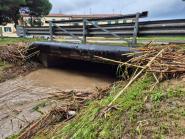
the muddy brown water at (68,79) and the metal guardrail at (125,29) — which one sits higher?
the metal guardrail at (125,29)

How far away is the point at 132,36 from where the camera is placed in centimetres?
789

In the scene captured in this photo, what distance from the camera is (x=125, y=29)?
8250 millimetres

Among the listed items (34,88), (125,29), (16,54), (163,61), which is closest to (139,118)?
(163,61)

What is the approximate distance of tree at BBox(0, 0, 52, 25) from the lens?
28.0 metres

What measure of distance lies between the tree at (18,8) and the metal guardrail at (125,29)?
18396 millimetres

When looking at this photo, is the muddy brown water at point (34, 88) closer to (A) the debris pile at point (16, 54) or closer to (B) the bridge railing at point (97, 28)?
(A) the debris pile at point (16, 54)

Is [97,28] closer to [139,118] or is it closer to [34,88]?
[34,88]

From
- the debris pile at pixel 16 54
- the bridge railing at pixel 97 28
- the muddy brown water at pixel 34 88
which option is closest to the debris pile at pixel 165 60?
the muddy brown water at pixel 34 88

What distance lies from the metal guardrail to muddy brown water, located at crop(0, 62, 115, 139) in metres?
1.37

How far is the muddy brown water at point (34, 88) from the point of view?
237 inches

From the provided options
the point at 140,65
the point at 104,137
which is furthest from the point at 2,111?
the point at 104,137

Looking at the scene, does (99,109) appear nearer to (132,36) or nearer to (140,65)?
(140,65)

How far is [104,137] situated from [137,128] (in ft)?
1.27

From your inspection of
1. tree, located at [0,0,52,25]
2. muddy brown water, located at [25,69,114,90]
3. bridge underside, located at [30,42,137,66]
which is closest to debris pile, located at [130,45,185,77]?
bridge underside, located at [30,42,137,66]
